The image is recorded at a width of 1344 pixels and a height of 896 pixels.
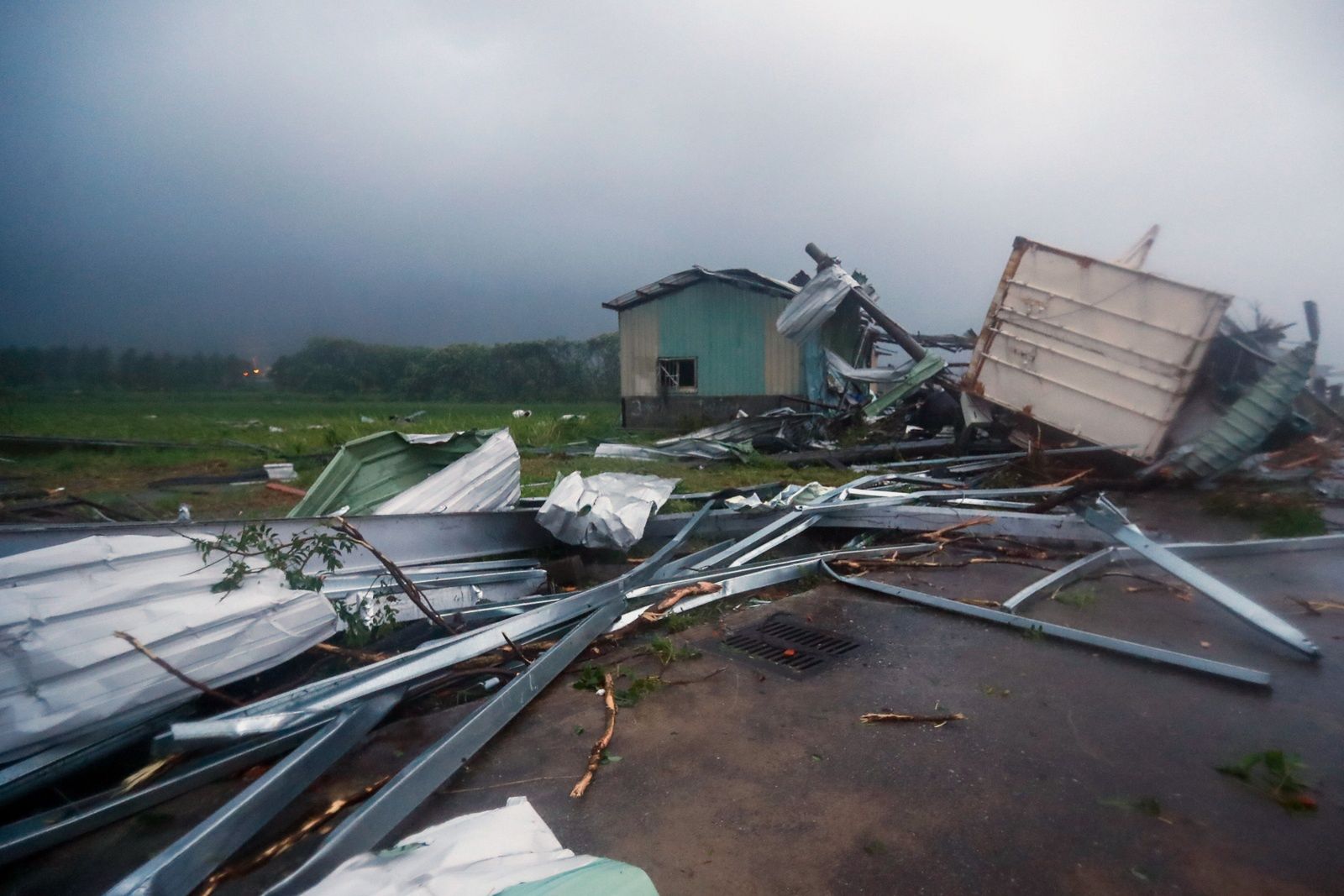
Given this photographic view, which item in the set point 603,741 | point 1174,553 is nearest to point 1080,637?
point 1174,553

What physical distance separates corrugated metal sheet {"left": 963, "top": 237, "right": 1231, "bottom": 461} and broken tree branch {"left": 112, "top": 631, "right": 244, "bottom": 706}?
8.97 metres

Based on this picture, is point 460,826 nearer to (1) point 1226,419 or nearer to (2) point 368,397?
(1) point 1226,419

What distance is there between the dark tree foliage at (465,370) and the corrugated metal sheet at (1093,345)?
792 inches

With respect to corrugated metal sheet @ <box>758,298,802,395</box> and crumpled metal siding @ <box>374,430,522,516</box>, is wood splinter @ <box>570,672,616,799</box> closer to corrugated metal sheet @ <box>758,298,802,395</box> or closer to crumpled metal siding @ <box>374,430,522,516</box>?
crumpled metal siding @ <box>374,430,522,516</box>

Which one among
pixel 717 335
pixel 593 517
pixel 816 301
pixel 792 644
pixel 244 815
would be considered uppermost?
pixel 816 301

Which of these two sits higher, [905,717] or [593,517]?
Result: [593,517]

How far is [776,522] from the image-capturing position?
17.7ft

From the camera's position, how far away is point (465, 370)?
31359 mm

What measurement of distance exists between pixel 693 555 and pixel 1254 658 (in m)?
3.09

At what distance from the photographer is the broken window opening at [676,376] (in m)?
16.1

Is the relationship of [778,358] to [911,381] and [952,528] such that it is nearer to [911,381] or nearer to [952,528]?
[911,381]

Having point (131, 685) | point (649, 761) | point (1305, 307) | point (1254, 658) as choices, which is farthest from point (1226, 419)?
point (131, 685)

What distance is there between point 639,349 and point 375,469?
11.4m

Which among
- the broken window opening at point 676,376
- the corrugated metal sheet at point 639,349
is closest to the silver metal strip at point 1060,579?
the broken window opening at point 676,376
